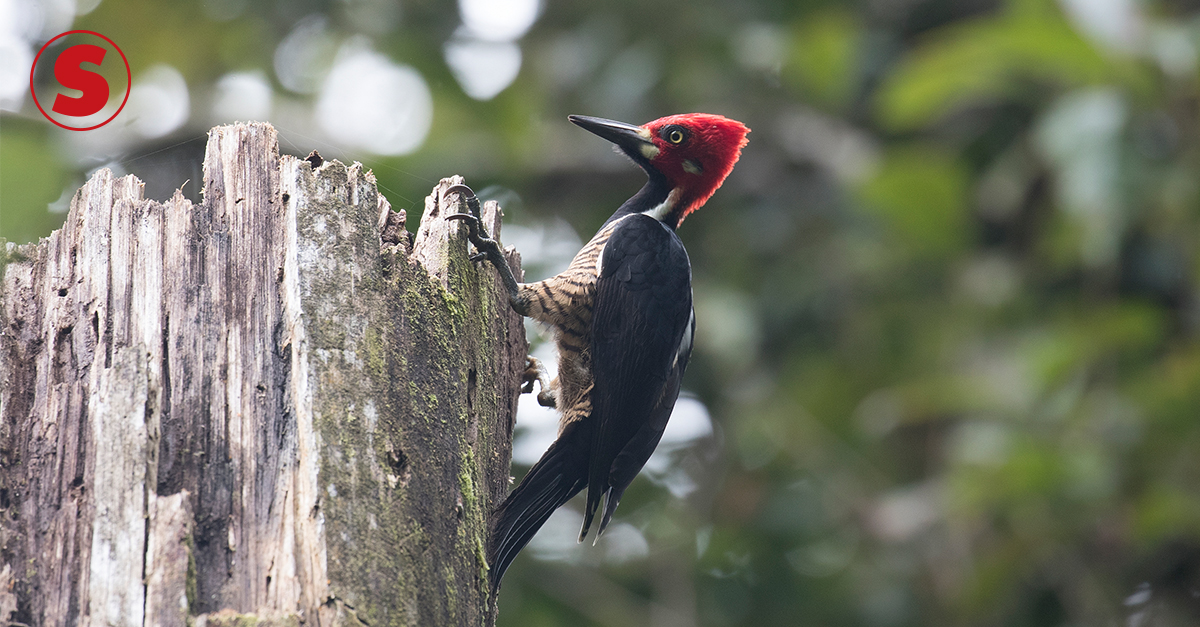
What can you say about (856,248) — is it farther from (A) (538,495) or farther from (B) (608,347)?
(A) (538,495)

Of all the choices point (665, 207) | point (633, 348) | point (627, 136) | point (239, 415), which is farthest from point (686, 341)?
point (239, 415)

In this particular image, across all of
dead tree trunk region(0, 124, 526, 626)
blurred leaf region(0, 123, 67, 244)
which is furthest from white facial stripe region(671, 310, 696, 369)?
blurred leaf region(0, 123, 67, 244)

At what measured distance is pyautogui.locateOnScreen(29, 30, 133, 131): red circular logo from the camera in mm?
3418

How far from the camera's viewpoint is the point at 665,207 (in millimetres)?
4328

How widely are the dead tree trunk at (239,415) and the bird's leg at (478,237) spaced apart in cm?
42

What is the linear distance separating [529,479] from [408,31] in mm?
3905

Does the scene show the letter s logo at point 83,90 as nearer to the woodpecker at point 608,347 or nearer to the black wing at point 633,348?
the woodpecker at point 608,347

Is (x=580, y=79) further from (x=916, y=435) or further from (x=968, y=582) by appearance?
(x=968, y=582)

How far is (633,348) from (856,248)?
8.81 feet

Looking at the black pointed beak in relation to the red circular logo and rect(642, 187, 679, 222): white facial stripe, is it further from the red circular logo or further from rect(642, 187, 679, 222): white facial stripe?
the red circular logo

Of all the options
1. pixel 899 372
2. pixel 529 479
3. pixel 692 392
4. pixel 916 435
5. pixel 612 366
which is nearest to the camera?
pixel 529 479

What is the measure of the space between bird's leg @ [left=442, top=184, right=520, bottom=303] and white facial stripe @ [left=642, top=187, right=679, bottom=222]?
1289 millimetres

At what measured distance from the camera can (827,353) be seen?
6.14 metres

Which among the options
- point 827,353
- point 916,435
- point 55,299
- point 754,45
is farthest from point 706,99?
point 55,299
